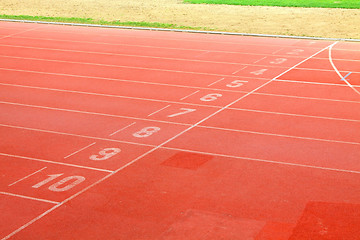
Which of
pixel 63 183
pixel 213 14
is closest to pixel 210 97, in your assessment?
pixel 63 183

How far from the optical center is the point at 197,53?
17328 millimetres

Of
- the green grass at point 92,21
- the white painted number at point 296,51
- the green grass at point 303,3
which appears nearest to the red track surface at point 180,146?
the white painted number at point 296,51

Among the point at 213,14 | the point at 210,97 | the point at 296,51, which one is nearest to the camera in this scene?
the point at 210,97

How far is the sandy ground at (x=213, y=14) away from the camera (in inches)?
854

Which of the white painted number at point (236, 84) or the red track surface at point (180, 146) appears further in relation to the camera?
the white painted number at point (236, 84)

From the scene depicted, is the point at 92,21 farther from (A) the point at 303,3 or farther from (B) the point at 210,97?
(B) the point at 210,97

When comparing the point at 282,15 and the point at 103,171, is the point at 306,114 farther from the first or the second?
the point at 282,15

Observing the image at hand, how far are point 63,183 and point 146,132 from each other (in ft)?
7.99

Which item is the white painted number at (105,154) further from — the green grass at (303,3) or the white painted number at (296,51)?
the green grass at (303,3)

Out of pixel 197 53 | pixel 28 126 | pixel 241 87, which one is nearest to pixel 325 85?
pixel 241 87

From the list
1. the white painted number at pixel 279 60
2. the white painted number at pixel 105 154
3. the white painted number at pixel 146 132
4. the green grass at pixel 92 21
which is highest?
the green grass at pixel 92 21

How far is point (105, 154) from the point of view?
9.16 m

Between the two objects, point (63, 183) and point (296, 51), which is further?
point (296, 51)

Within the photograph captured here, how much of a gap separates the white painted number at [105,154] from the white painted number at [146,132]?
2.45 feet
